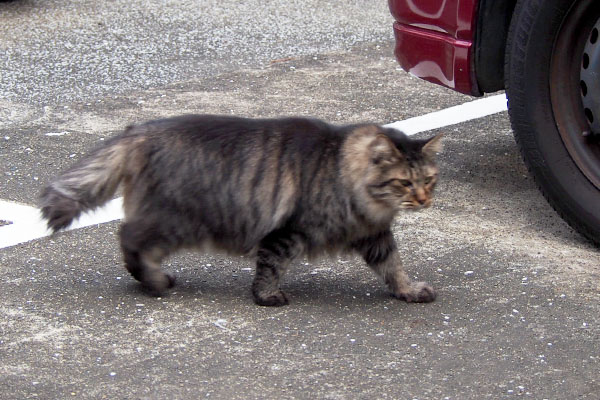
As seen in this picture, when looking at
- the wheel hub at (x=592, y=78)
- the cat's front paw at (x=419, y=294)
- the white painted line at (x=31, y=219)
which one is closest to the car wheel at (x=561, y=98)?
the wheel hub at (x=592, y=78)

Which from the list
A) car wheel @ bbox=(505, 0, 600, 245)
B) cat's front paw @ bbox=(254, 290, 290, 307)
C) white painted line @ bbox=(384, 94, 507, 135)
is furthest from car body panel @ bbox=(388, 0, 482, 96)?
cat's front paw @ bbox=(254, 290, 290, 307)

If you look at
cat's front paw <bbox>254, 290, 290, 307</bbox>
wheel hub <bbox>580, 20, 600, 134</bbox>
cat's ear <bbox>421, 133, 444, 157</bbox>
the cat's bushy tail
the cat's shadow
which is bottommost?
the cat's shadow

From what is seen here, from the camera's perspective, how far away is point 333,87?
757 centimetres

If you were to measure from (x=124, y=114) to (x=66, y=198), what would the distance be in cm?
265

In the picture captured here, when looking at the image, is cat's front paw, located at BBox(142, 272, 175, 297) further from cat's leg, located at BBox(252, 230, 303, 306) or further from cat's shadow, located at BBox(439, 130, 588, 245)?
cat's shadow, located at BBox(439, 130, 588, 245)

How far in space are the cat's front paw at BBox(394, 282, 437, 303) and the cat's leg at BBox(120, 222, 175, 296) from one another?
103 centimetres

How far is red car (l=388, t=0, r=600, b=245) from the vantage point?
480 cm

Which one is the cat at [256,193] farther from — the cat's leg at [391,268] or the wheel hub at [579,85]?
the wheel hub at [579,85]

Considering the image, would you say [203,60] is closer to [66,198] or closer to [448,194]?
[448,194]

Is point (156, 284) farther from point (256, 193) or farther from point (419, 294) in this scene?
point (419, 294)

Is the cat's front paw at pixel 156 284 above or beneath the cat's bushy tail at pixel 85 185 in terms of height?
beneath

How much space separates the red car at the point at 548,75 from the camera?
15.7 feet

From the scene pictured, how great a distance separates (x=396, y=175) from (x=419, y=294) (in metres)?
0.52

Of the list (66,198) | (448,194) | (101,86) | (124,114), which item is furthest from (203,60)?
(66,198)
